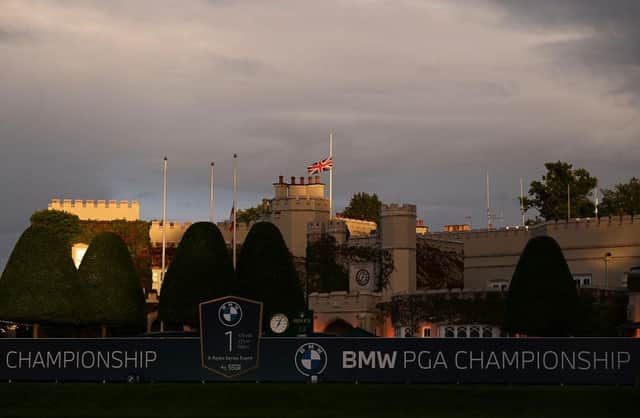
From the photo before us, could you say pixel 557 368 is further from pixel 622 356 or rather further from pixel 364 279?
pixel 364 279

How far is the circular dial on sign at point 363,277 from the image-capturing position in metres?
88.4

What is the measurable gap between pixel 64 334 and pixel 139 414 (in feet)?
Result: 83.6

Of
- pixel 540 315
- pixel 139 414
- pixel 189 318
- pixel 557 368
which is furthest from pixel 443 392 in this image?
pixel 189 318

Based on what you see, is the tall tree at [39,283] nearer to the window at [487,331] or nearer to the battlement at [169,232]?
the window at [487,331]

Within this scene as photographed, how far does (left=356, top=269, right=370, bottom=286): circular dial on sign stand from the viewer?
290 ft

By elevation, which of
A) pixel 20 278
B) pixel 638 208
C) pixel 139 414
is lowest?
pixel 139 414

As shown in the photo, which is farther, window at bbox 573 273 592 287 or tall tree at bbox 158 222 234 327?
window at bbox 573 273 592 287

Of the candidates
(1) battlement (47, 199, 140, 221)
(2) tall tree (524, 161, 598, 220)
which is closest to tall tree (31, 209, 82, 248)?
(1) battlement (47, 199, 140, 221)

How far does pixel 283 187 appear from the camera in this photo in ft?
319

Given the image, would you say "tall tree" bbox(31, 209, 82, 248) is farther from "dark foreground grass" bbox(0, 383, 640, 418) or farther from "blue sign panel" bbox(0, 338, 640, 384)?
"dark foreground grass" bbox(0, 383, 640, 418)

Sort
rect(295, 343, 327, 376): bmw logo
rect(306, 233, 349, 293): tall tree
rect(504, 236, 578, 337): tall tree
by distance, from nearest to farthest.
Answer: rect(295, 343, 327, 376): bmw logo → rect(504, 236, 578, 337): tall tree → rect(306, 233, 349, 293): tall tree

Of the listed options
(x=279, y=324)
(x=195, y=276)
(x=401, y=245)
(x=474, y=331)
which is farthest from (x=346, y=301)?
(x=279, y=324)

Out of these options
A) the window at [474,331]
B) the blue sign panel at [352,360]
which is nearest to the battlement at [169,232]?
the window at [474,331]

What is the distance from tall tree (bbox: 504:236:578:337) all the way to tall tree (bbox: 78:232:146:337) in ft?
68.8
